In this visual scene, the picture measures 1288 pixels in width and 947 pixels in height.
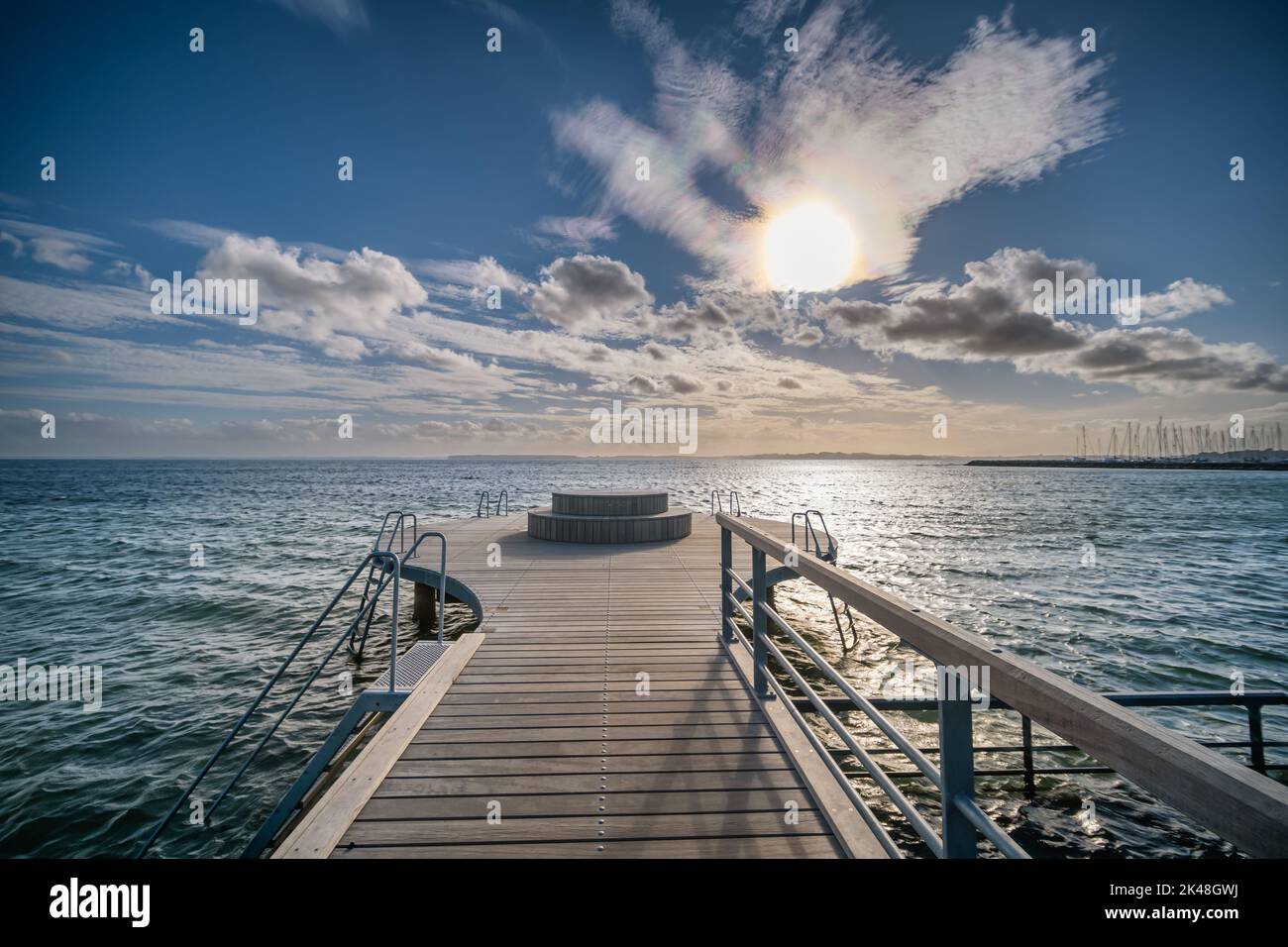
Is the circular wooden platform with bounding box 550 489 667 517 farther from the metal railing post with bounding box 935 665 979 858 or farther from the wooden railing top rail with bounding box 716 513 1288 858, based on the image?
the metal railing post with bounding box 935 665 979 858

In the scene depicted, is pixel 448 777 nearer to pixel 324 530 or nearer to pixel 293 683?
pixel 293 683

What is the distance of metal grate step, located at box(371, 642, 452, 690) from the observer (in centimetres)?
499

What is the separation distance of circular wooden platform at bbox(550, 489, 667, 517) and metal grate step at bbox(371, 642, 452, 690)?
Answer: 7.33 meters

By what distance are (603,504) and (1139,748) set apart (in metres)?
12.1

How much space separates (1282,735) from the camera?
24.9ft

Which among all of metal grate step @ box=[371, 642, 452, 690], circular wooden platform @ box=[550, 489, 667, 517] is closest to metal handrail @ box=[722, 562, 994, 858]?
metal grate step @ box=[371, 642, 452, 690]

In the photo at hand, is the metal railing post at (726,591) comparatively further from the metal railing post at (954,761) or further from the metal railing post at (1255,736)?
the metal railing post at (1255,736)

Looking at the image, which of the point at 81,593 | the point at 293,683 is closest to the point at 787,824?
the point at 293,683

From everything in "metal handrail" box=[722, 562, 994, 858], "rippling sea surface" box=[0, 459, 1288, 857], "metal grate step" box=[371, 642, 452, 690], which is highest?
"metal handrail" box=[722, 562, 994, 858]

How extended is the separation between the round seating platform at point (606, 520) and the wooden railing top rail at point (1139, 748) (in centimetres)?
1089

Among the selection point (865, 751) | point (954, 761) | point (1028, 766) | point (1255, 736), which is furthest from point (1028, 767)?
point (954, 761)

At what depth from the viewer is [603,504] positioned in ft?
43.1

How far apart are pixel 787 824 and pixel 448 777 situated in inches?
80.0
